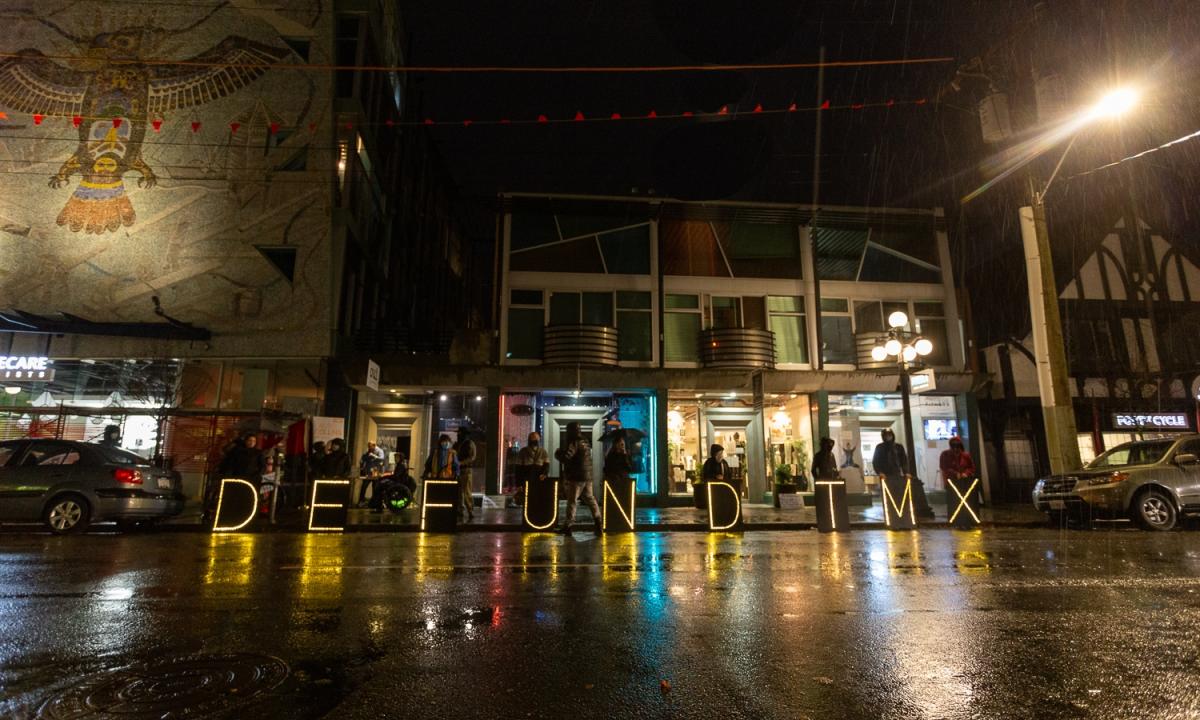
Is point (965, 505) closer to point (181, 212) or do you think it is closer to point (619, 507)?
point (619, 507)

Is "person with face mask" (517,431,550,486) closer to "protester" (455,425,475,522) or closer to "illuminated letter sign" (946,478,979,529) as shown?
"protester" (455,425,475,522)

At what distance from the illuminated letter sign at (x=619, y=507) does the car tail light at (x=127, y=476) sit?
8.21 m

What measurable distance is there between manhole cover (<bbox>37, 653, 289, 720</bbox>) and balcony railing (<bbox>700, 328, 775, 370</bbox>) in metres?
16.1

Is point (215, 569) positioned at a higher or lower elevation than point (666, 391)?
lower

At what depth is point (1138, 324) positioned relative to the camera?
2034 cm

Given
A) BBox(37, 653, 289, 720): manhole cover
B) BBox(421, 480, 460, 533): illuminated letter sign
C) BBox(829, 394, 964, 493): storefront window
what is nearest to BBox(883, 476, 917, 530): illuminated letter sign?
BBox(829, 394, 964, 493): storefront window

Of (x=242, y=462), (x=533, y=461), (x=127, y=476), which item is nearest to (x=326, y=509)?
(x=242, y=462)

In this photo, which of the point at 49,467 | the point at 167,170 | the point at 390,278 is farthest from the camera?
the point at 390,278

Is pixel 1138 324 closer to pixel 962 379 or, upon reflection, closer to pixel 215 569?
pixel 962 379

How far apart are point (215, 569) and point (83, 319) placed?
1410cm

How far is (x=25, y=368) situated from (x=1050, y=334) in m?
25.6

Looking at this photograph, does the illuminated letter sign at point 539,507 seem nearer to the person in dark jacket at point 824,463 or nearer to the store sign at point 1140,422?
the person in dark jacket at point 824,463

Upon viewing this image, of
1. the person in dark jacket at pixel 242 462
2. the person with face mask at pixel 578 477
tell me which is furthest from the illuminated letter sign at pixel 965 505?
the person in dark jacket at pixel 242 462

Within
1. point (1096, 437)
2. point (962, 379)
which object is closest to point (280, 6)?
point (962, 379)
